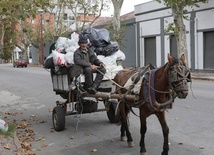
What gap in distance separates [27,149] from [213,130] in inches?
163

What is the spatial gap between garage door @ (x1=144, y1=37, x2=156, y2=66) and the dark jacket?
Result: 26.4 m

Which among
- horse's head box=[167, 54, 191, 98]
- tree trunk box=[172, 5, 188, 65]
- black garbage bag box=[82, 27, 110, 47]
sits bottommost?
horse's head box=[167, 54, 191, 98]

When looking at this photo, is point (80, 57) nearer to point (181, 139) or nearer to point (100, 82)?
point (100, 82)

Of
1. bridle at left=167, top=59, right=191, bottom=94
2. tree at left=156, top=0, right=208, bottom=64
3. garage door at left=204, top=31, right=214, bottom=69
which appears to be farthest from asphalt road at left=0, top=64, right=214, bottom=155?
garage door at left=204, top=31, right=214, bottom=69

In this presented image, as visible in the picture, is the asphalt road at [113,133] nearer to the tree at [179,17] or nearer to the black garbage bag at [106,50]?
the black garbage bag at [106,50]

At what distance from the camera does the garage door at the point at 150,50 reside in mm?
33875

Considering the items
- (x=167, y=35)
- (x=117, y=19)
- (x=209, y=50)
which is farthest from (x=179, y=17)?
(x=117, y=19)

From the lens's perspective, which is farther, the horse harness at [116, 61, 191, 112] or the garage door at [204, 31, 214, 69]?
the garage door at [204, 31, 214, 69]

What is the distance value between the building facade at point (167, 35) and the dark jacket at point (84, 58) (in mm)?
19685

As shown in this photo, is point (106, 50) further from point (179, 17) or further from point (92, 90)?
point (179, 17)

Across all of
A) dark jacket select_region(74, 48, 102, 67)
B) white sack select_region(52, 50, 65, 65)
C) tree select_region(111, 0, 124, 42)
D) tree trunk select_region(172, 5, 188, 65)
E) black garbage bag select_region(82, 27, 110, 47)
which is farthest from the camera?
Result: tree select_region(111, 0, 124, 42)

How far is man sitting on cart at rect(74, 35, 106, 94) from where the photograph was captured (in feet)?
24.7

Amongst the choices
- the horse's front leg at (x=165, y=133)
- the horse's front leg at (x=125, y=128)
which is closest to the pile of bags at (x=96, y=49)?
the horse's front leg at (x=125, y=128)

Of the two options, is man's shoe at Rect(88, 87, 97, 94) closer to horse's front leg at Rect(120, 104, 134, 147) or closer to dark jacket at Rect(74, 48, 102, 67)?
dark jacket at Rect(74, 48, 102, 67)
